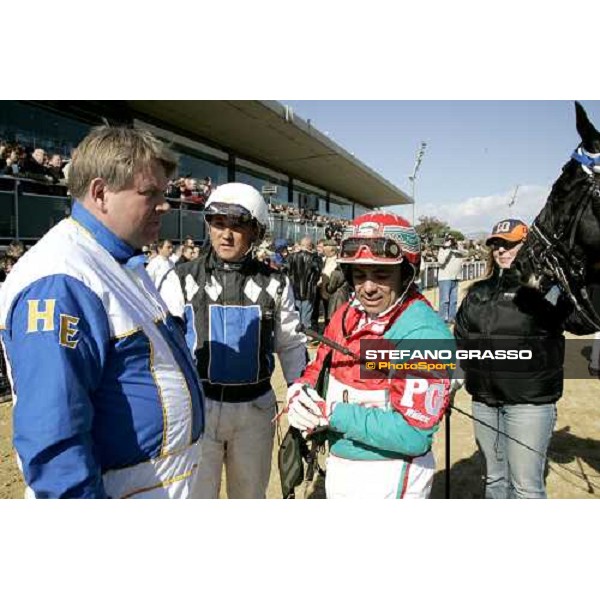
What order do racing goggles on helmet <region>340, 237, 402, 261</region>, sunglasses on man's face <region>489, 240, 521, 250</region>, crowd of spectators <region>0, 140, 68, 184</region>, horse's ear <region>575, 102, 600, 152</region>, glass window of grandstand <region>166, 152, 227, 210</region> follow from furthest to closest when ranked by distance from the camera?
glass window of grandstand <region>166, 152, 227, 210</region>, crowd of spectators <region>0, 140, 68, 184</region>, sunglasses on man's face <region>489, 240, 521, 250</region>, horse's ear <region>575, 102, 600, 152</region>, racing goggles on helmet <region>340, 237, 402, 261</region>

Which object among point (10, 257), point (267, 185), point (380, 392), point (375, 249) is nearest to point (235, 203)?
point (375, 249)

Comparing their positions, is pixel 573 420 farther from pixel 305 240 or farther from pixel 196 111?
pixel 196 111

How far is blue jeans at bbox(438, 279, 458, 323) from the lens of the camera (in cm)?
983

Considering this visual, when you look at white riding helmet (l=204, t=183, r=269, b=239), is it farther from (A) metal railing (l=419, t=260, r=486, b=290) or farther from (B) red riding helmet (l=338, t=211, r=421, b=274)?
(A) metal railing (l=419, t=260, r=486, b=290)

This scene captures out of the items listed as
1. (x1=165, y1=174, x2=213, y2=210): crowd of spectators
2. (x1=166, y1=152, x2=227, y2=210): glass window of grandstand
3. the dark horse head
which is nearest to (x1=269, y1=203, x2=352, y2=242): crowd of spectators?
(x1=166, y1=152, x2=227, y2=210): glass window of grandstand

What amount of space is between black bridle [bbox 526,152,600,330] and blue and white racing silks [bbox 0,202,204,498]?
2.00 metres

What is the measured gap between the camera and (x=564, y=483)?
11.8 feet

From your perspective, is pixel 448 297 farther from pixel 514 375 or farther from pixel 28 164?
pixel 28 164

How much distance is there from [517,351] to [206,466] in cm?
184

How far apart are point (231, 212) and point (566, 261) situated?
5.95 feet

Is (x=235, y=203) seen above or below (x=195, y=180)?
below

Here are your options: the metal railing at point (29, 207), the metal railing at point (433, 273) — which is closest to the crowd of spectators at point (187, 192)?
the metal railing at point (29, 207)

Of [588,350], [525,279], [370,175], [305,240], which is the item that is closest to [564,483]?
[525,279]

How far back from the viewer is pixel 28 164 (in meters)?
Answer: 6.36
